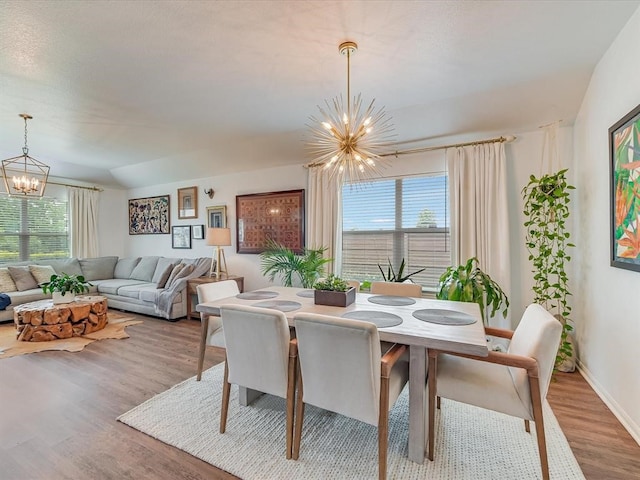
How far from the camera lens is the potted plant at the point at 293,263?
400 cm

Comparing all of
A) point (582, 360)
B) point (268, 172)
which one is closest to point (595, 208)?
point (582, 360)

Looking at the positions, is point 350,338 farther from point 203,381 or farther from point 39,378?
point 39,378

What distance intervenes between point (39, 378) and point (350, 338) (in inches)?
122

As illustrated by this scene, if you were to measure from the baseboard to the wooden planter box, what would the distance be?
6.28ft

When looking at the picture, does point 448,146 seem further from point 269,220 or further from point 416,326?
point 269,220

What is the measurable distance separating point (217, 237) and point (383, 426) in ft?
12.7

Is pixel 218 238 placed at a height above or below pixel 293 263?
above

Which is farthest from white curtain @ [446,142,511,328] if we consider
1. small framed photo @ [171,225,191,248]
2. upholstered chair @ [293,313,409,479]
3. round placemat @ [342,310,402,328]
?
small framed photo @ [171,225,191,248]

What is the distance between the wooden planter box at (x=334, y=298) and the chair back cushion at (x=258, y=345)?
64 centimetres

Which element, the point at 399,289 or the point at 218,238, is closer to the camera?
the point at 399,289

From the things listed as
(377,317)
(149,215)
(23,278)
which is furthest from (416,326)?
(149,215)

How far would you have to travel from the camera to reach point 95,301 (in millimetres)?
4199

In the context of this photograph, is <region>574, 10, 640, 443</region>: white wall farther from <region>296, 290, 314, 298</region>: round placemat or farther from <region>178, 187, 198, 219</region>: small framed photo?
<region>178, 187, 198, 219</region>: small framed photo

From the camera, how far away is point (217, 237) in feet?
15.6
